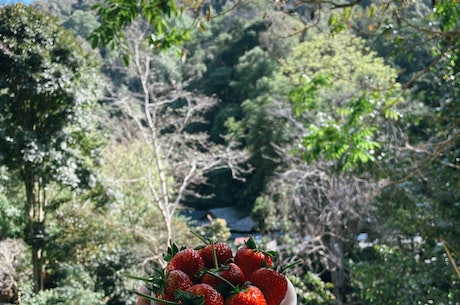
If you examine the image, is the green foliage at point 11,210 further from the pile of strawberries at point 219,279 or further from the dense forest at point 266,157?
the pile of strawberries at point 219,279

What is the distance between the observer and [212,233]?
30.4 feet

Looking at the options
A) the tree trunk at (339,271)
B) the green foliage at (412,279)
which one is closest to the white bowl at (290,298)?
the green foliage at (412,279)

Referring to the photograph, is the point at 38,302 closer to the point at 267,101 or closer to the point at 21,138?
the point at 21,138

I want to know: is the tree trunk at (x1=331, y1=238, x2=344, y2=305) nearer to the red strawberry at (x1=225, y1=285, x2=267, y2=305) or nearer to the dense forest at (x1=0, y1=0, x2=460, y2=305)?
the dense forest at (x1=0, y1=0, x2=460, y2=305)

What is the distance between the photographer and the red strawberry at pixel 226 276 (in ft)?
2.60

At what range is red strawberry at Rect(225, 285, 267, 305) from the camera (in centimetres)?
74

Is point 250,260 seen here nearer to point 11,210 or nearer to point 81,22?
point 11,210

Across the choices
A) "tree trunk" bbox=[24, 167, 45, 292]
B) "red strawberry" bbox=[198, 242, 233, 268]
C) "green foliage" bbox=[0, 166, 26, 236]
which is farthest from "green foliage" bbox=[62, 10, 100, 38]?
"red strawberry" bbox=[198, 242, 233, 268]

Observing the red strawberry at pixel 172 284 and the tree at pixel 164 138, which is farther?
the tree at pixel 164 138

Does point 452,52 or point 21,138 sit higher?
point 452,52

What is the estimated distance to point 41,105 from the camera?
5895mm

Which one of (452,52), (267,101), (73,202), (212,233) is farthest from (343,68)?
(452,52)

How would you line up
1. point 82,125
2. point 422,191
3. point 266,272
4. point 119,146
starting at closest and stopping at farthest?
point 266,272 → point 422,191 → point 82,125 → point 119,146

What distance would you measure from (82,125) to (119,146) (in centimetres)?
486
